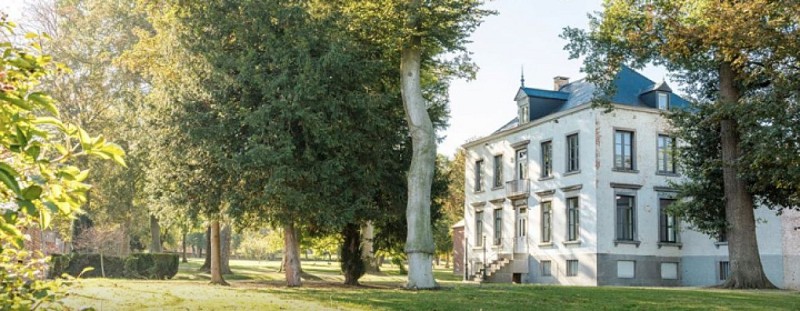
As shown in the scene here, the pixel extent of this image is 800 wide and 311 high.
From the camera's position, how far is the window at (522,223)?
38.0 meters

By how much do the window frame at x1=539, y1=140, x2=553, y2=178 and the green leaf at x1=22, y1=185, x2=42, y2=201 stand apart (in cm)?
3487

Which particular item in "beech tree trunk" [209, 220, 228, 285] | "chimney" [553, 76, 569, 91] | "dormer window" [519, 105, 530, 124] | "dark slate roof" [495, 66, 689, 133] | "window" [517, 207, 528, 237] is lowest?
"beech tree trunk" [209, 220, 228, 285]

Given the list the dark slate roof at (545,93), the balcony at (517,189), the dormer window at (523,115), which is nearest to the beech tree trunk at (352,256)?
the balcony at (517,189)

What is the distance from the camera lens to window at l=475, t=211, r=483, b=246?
4228 cm

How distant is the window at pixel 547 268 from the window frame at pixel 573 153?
14.8 ft

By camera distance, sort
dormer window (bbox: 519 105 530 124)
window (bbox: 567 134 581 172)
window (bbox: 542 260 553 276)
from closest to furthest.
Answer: window (bbox: 567 134 581 172) < window (bbox: 542 260 553 276) < dormer window (bbox: 519 105 530 124)

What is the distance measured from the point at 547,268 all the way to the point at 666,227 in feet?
19.0

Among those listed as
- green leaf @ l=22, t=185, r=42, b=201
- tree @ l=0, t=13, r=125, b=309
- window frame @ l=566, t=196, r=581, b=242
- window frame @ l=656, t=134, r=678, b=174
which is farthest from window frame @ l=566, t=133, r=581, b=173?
green leaf @ l=22, t=185, r=42, b=201

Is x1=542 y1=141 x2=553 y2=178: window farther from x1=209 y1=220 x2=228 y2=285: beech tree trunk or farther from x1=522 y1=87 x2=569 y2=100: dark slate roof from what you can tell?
x1=209 y1=220 x2=228 y2=285: beech tree trunk

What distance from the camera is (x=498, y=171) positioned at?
135 feet

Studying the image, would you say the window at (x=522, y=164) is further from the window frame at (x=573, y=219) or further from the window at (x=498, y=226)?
the window frame at (x=573, y=219)

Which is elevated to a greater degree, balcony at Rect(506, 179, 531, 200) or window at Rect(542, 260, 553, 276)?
balcony at Rect(506, 179, 531, 200)

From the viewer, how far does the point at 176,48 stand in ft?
84.6

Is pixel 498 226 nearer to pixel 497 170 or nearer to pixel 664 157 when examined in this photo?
pixel 497 170
